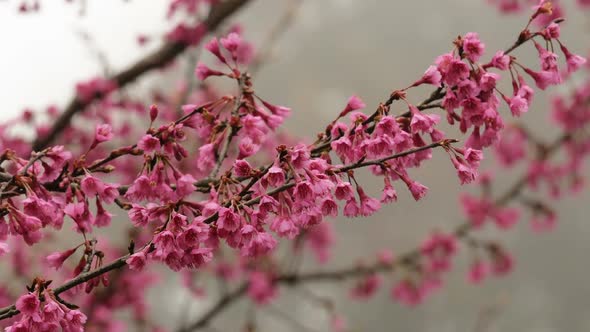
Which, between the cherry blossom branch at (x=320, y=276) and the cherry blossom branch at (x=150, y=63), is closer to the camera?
the cherry blossom branch at (x=150, y=63)

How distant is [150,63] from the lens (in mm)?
4219

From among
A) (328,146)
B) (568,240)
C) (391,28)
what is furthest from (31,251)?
(568,240)

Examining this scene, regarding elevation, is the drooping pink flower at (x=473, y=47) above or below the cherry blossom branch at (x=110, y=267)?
above

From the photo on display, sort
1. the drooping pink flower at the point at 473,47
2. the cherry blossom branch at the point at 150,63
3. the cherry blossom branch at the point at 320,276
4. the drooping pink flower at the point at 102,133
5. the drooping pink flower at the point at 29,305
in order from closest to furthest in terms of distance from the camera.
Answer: the drooping pink flower at the point at 29,305, the drooping pink flower at the point at 473,47, the drooping pink flower at the point at 102,133, the cherry blossom branch at the point at 150,63, the cherry blossom branch at the point at 320,276

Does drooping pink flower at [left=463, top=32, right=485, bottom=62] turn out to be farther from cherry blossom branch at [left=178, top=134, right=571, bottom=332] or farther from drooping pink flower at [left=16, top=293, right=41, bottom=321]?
cherry blossom branch at [left=178, top=134, right=571, bottom=332]

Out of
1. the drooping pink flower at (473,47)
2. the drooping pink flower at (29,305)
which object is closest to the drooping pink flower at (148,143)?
the drooping pink flower at (29,305)

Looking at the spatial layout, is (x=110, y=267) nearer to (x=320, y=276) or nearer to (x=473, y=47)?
(x=473, y=47)

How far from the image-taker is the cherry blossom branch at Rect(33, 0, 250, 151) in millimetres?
4223

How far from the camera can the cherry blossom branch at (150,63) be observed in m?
4.22

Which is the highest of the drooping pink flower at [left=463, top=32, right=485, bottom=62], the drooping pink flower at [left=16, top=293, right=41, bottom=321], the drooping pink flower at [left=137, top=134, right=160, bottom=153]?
the drooping pink flower at [left=463, top=32, right=485, bottom=62]

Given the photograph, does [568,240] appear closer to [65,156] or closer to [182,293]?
[182,293]

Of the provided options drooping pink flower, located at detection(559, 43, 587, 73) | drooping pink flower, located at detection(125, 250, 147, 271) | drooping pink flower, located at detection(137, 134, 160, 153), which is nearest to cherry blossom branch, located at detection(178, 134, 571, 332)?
drooping pink flower, located at detection(559, 43, 587, 73)

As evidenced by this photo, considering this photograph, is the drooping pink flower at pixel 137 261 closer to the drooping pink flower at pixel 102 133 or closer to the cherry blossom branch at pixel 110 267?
the cherry blossom branch at pixel 110 267

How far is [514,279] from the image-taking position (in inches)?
328
